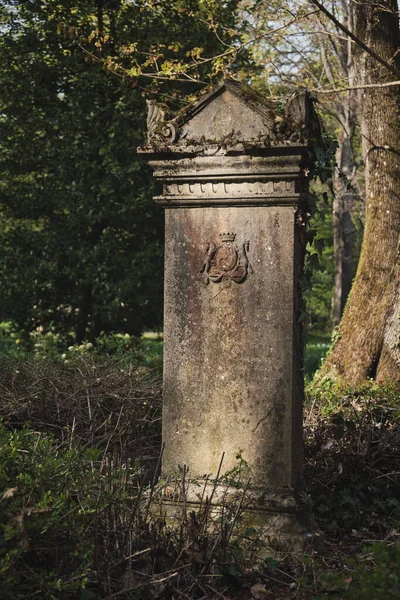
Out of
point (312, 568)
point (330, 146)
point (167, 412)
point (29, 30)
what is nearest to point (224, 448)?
point (167, 412)

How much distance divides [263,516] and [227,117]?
7.56ft

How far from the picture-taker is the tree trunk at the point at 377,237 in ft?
24.8

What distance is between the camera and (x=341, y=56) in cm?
1414

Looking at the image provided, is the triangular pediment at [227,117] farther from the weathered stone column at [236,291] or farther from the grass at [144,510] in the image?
the grass at [144,510]

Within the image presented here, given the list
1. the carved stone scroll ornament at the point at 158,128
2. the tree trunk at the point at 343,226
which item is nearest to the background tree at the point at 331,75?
the tree trunk at the point at 343,226

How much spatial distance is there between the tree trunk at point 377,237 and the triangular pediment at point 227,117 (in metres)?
3.43

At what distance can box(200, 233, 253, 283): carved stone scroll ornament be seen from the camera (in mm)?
4531

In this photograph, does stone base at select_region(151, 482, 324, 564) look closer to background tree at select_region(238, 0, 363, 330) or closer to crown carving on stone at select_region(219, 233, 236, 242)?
crown carving on stone at select_region(219, 233, 236, 242)

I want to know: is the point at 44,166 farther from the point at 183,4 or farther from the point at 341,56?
the point at 341,56

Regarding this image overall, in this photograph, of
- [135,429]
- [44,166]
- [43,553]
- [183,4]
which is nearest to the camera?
[43,553]

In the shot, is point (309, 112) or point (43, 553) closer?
point (43, 553)

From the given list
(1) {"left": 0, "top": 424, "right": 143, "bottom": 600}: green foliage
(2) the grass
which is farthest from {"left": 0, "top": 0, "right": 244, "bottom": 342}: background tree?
(1) {"left": 0, "top": 424, "right": 143, "bottom": 600}: green foliage

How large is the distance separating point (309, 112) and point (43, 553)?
2.79 metres

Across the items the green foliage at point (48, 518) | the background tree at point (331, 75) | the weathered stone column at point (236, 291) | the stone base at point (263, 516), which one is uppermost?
the background tree at point (331, 75)
